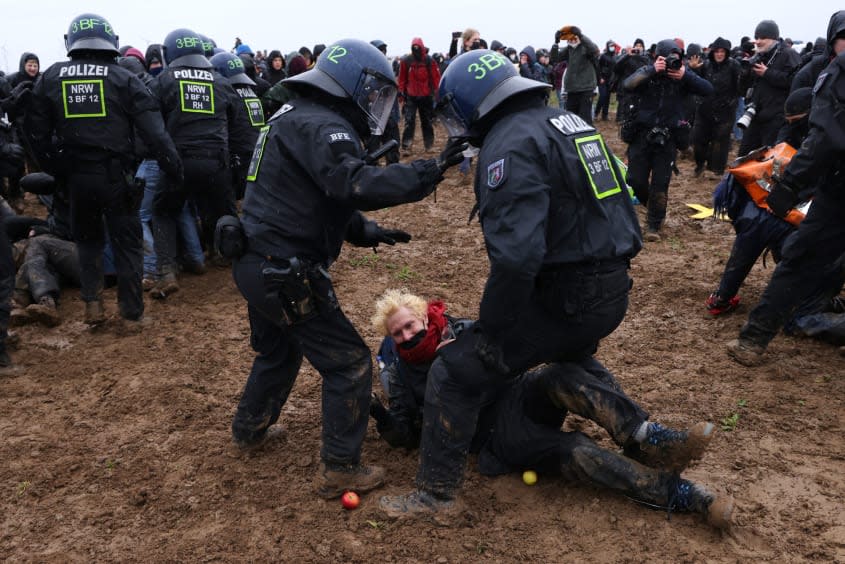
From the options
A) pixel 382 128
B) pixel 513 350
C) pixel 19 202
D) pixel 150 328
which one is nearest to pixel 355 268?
pixel 150 328

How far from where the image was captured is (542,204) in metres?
2.75

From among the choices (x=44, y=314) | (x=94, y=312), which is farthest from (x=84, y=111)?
(x=44, y=314)

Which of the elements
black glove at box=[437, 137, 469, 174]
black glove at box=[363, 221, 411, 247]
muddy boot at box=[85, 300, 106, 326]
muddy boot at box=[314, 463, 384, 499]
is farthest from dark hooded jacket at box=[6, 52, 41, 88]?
black glove at box=[437, 137, 469, 174]

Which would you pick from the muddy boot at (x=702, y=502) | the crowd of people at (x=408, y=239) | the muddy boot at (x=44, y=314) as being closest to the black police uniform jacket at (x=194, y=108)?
the crowd of people at (x=408, y=239)

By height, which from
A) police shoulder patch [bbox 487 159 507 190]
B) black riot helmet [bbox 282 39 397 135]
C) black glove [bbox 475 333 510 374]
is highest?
black riot helmet [bbox 282 39 397 135]

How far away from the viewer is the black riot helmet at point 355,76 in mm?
3312

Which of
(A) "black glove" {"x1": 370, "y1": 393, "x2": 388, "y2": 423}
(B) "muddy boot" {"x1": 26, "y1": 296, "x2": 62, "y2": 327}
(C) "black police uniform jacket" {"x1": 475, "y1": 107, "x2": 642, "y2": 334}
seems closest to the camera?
(C) "black police uniform jacket" {"x1": 475, "y1": 107, "x2": 642, "y2": 334}

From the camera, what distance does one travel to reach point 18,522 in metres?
3.46

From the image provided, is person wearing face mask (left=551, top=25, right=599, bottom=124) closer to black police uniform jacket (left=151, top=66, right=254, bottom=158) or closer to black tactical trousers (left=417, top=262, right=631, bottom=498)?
black police uniform jacket (left=151, top=66, right=254, bottom=158)

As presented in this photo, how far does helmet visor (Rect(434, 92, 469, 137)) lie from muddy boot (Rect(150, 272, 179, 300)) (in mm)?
4177

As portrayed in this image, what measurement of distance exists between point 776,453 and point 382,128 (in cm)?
283

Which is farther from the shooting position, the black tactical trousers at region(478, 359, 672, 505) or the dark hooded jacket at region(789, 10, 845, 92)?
the dark hooded jacket at region(789, 10, 845, 92)

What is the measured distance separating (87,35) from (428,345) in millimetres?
3833

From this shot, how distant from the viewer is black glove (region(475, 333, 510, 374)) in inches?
118
